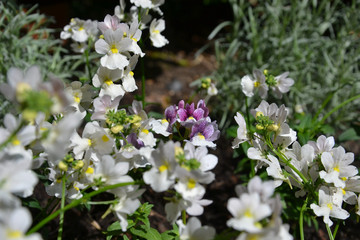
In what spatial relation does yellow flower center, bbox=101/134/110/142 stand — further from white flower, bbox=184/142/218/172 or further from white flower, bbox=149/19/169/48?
white flower, bbox=149/19/169/48

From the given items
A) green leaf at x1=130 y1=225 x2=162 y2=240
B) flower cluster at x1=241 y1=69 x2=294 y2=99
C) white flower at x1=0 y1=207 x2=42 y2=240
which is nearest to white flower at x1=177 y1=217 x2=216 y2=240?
green leaf at x1=130 y1=225 x2=162 y2=240

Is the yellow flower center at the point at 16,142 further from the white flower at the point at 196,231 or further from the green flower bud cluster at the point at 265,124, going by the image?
the green flower bud cluster at the point at 265,124

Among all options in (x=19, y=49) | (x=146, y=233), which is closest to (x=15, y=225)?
(x=146, y=233)

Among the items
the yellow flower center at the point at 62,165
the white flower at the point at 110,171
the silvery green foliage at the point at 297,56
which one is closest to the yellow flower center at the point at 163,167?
the white flower at the point at 110,171

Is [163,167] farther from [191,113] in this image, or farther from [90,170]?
[191,113]

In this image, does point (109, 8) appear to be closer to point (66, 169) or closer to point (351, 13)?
point (351, 13)
